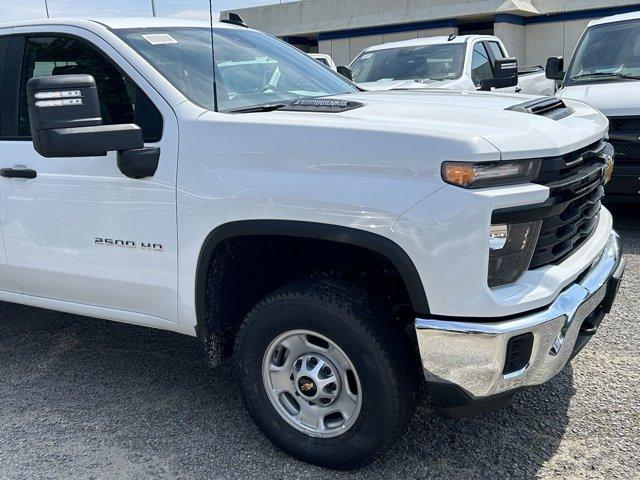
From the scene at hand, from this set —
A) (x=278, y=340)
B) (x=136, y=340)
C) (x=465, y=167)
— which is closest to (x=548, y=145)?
(x=465, y=167)

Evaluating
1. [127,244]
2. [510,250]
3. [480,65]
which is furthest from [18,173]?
[480,65]

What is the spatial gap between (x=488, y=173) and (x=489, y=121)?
1.17ft

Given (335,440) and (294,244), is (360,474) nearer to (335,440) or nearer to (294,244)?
(335,440)

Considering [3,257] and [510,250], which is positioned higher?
[510,250]

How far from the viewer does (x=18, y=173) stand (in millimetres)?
3377

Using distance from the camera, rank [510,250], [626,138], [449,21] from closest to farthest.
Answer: [510,250] → [626,138] → [449,21]

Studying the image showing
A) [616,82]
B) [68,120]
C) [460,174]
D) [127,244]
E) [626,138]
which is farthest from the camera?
[616,82]

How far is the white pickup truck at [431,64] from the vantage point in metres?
Result: 8.59

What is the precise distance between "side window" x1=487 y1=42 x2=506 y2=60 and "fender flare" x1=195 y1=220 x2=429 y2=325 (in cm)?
812

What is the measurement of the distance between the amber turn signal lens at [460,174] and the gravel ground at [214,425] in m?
1.30

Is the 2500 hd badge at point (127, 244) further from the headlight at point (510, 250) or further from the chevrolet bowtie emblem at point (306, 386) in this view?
the headlight at point (510, 250)

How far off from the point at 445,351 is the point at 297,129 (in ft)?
3.34

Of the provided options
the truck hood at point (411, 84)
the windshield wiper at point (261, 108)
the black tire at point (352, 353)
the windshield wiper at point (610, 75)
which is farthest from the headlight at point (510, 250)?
the truck hood at point (411, 84)

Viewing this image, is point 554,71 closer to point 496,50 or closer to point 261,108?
point 496,50
